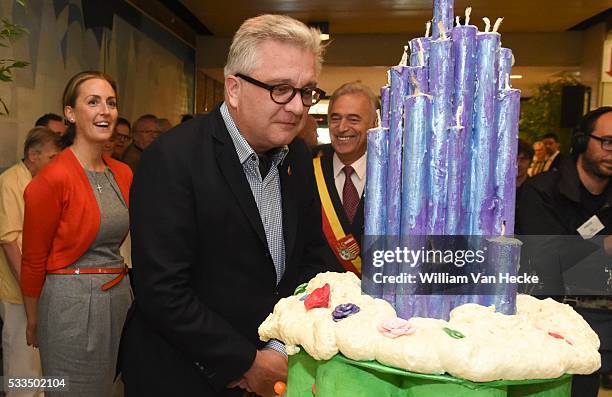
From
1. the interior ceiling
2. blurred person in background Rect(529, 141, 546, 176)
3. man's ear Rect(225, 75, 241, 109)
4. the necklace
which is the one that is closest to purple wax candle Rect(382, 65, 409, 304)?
man's ear Rect(225, 75, 241, 109)

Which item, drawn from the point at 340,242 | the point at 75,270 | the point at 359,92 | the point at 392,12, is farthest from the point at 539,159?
the point at 75,270

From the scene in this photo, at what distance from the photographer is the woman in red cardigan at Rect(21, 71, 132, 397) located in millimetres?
2291

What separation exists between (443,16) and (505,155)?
26cm

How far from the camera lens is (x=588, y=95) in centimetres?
873

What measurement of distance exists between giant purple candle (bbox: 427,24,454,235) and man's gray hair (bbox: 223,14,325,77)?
0.41m

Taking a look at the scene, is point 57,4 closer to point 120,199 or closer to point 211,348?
point 120,199

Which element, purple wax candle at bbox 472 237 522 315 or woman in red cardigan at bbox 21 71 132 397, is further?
woman in red cardigan at bbox 21 71 132 397

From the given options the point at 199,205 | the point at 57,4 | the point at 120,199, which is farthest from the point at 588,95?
the point at 199,205

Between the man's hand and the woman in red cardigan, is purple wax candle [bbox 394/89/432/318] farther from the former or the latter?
the woman in red cardigan

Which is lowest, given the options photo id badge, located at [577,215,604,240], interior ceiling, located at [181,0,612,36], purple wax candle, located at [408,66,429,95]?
photo id badge, located at [577,215,604,240]

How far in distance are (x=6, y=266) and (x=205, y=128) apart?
2134 mm

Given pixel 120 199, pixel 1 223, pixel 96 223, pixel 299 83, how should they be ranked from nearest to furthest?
pixel 299 83, pixel 96 223, pixel 120 199, pixel 1 223

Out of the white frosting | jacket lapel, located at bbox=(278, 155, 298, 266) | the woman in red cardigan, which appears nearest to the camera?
the white frosting

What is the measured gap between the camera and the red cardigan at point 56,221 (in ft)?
7.48
